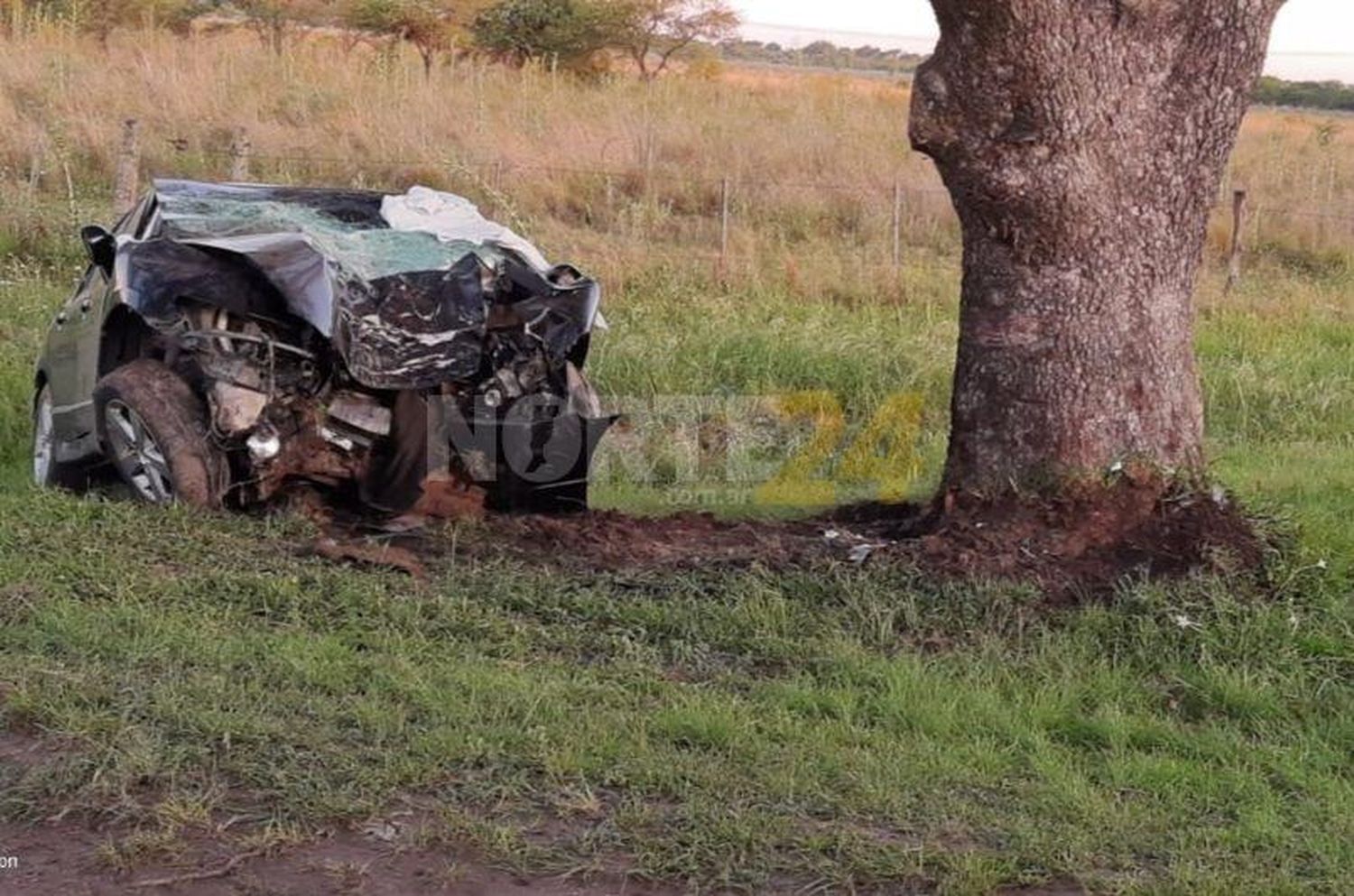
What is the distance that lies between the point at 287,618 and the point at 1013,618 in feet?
8.53

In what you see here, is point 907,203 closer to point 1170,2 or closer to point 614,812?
point 1170,2

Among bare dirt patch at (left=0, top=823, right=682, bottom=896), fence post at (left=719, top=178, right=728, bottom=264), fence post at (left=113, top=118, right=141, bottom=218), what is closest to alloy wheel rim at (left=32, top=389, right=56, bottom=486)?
fence post at (left=113, top=118, right=141, bottom=218)

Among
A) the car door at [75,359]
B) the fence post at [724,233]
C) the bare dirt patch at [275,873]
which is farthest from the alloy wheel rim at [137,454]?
the fence post at [724,233]

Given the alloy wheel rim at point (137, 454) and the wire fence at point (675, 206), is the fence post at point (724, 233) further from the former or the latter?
the alloy wheel rim at point (137, 454)

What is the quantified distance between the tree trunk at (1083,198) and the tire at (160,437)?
3.36m

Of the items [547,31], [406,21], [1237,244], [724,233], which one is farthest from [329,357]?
[406,21]

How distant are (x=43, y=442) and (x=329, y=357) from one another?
2419mm

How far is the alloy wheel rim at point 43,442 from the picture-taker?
916cm

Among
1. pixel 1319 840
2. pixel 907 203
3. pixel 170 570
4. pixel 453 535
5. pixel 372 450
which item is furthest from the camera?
pixel 907 203

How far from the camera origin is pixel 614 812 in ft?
14.7

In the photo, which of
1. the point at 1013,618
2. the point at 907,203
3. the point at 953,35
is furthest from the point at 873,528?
the point at 907,203

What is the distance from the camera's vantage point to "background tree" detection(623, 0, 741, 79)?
102 feet

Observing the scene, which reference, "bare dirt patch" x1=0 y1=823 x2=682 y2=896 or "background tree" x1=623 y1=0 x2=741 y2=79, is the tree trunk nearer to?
"bare dirt patch" x1=0 y1=823 x2=682 y2=896

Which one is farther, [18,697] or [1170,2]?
[1170,2]
